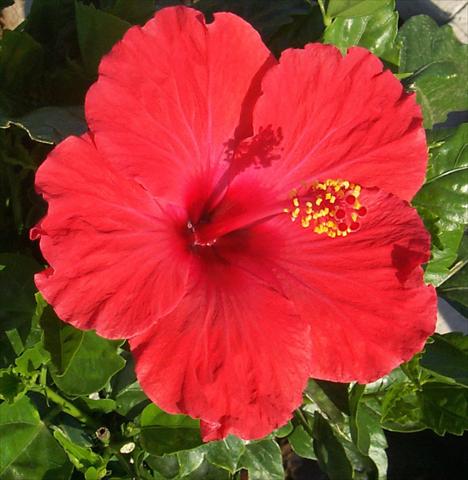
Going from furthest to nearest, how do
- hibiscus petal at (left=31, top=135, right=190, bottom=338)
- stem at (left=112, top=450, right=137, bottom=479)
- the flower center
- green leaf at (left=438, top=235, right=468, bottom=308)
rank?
green leaf at (left=438, top=235, right=468, bottom=308) < stem at (left=112, top=450, right=137, bottom=479) < the flower center < hibiscus petal at (left=31, top=135, right=190, bottom=338)

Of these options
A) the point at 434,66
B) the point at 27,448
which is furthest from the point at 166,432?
the point at 434,66

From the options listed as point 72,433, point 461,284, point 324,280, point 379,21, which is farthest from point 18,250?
point 461,284

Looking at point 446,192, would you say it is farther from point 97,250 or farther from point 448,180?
point 97,250

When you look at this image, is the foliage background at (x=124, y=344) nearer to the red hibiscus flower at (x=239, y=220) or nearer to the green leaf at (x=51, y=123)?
the green leaf at (x=51, y=123)

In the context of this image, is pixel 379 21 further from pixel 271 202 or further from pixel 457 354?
pixel 457 354

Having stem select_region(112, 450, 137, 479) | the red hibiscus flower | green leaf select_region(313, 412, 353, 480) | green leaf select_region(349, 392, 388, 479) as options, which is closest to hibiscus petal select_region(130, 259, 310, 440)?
the red hibiscus flower

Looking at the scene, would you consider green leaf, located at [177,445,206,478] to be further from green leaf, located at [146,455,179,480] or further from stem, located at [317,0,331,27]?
stem, located at [317,0,331,27]
